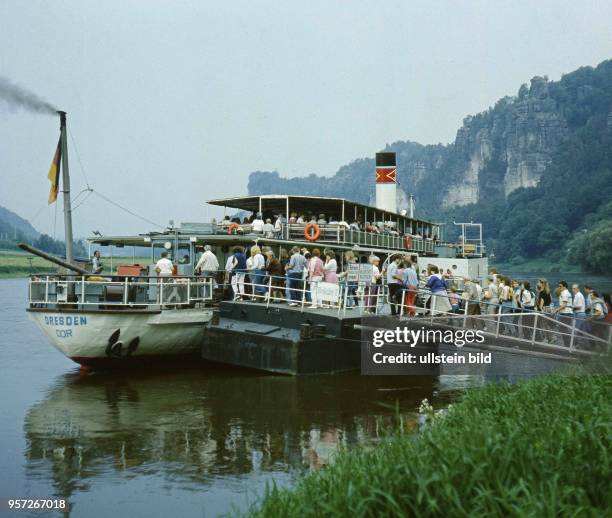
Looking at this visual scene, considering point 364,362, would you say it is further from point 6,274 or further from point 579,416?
point 6,274

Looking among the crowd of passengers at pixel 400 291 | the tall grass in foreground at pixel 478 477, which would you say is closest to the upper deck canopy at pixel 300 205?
the crowd of passengers at pixel 400 291

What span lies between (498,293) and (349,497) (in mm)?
16480

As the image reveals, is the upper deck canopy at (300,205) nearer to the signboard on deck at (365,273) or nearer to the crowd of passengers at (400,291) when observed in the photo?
the crowd of passengers at (400,291)

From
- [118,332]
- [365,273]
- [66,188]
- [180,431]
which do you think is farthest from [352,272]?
[66,188]

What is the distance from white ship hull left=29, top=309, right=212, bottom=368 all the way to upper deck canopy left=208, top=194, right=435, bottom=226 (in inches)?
247

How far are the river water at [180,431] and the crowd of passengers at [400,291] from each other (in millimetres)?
1878

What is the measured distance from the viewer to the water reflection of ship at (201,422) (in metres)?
11.3

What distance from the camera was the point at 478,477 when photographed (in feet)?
21.5

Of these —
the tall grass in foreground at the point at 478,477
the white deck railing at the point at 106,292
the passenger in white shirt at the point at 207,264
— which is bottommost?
the tall grass in foreground at the point at 478,477

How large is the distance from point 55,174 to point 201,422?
1137cm

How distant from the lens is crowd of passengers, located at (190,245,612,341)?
18.0 metres

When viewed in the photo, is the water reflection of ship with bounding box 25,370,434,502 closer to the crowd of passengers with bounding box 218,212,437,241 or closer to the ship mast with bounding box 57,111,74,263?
the ship mast with bounding box 57,111,74,263

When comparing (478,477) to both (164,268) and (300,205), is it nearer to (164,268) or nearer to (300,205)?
(164,268)

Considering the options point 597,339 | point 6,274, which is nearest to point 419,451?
point 597,339
